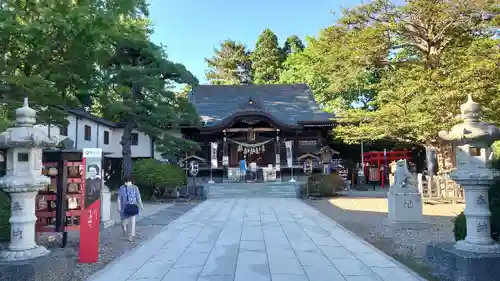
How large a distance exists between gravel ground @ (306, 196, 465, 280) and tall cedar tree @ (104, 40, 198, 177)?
9050mm

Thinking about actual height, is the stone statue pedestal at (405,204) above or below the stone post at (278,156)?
below

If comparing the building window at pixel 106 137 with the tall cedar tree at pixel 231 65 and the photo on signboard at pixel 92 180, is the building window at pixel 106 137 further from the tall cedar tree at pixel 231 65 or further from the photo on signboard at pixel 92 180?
the tall cedar tree at pixel 231 65

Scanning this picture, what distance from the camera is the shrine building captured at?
23141mm

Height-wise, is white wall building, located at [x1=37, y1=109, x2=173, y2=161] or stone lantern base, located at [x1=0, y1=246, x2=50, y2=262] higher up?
white wall building, located at [x1=37, y1=109, x2=173, y2=161]

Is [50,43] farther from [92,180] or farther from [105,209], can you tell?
[105,209]

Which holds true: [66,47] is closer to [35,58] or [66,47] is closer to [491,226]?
[35,58]

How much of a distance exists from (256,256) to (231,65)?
45960 mm

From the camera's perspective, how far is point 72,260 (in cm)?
628

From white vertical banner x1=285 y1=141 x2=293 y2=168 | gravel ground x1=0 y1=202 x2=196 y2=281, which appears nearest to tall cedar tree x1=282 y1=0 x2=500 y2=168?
white vertical banner x1=285 y1=141 x2=293 y2=168

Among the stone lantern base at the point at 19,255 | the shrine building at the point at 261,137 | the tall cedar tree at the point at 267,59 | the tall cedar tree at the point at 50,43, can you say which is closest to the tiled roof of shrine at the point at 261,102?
the shrine building at the point at 261,137

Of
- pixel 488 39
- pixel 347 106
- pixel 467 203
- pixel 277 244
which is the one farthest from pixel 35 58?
pixel 347 106

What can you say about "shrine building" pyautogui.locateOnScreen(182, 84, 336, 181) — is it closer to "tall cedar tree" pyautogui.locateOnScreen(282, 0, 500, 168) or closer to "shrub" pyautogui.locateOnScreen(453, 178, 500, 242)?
"tall cedar tree" pyautogui.locateOnScreen(282, 0, 500, 168)

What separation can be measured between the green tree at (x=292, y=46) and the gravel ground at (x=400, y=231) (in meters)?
32.3

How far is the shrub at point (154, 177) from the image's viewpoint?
16.8m
